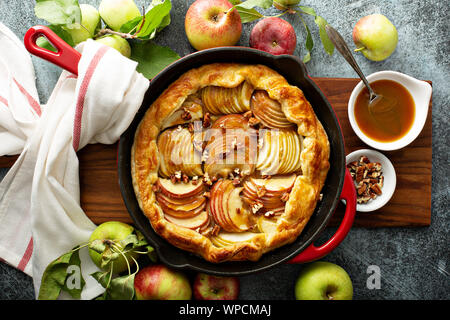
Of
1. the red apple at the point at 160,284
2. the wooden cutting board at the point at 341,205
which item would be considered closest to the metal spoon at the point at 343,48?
the wooden cutting board at the point at 341,205

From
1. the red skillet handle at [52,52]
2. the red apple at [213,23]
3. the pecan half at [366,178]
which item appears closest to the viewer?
the red skillet handle at [52,52]

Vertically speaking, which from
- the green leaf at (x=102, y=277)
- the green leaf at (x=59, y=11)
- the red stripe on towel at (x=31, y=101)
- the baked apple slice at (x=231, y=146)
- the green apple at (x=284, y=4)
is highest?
the green leaf at (x=59, y=11)

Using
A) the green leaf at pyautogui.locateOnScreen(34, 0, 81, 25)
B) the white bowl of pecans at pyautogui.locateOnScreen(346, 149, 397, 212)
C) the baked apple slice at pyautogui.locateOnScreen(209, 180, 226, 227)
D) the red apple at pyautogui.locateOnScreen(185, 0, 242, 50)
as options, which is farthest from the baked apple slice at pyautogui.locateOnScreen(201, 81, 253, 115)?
the green leaf at pyautogui.locateOnScreen(34, 0, 81, 25)

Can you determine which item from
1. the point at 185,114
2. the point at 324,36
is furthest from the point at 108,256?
the point at 324,36

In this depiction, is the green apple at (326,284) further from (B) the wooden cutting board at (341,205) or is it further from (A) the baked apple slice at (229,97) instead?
(A) the baked apple slice at (229,97)

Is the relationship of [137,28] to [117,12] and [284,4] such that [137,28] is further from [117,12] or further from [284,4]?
[284,4]

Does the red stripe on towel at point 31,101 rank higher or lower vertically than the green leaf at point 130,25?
lower
